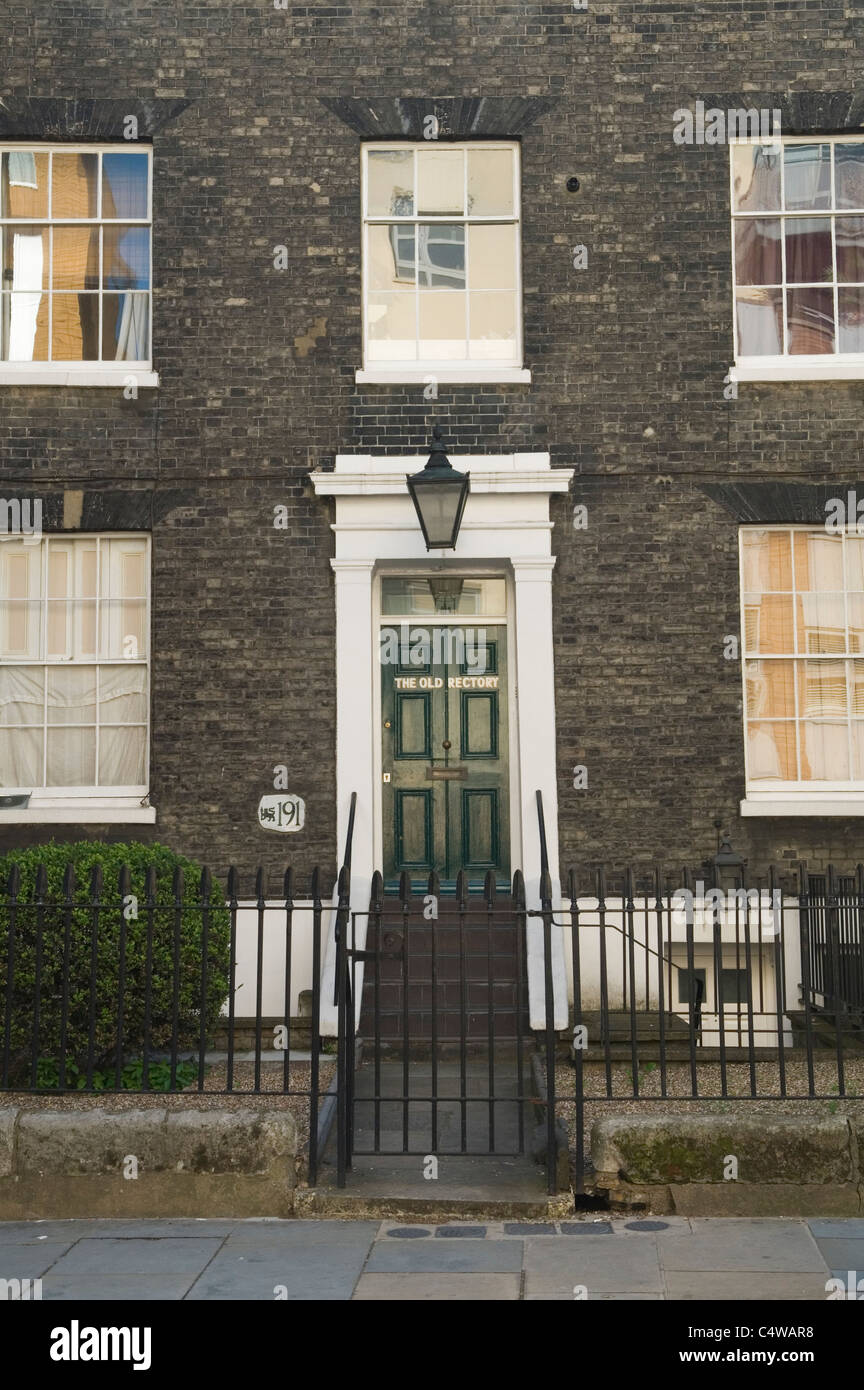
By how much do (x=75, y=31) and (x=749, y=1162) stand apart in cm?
955

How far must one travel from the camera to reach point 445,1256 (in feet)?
19.2

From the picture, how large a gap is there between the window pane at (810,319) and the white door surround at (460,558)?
2.20 m

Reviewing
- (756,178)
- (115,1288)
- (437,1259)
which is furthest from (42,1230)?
(756,178)

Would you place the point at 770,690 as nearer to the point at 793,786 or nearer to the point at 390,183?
the point at 793,786

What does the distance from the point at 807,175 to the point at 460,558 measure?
4.05m

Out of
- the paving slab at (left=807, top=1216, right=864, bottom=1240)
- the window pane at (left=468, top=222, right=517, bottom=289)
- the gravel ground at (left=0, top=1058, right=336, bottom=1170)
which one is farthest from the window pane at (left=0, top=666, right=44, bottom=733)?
the paving slab at (left=807, top=1216, right=864, bottom=1240)

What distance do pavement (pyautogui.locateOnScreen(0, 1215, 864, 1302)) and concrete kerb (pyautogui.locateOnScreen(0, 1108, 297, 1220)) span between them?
92 millimetres

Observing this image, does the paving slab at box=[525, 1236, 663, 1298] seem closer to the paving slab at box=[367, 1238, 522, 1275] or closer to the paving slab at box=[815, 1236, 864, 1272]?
the paving slab at box=[367, 1238, 522, 1275]

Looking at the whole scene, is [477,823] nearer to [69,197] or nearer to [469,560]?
[469,560]

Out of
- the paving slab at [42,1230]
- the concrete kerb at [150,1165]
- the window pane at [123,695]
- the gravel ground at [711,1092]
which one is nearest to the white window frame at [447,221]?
the window pane at [123,695]

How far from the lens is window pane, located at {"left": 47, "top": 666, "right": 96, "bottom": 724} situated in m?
10.8

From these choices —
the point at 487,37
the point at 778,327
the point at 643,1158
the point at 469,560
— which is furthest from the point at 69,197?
the point at 643,1158

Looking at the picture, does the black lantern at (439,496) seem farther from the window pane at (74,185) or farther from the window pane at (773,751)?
the window pane at (74,185)

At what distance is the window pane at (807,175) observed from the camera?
1103cm
